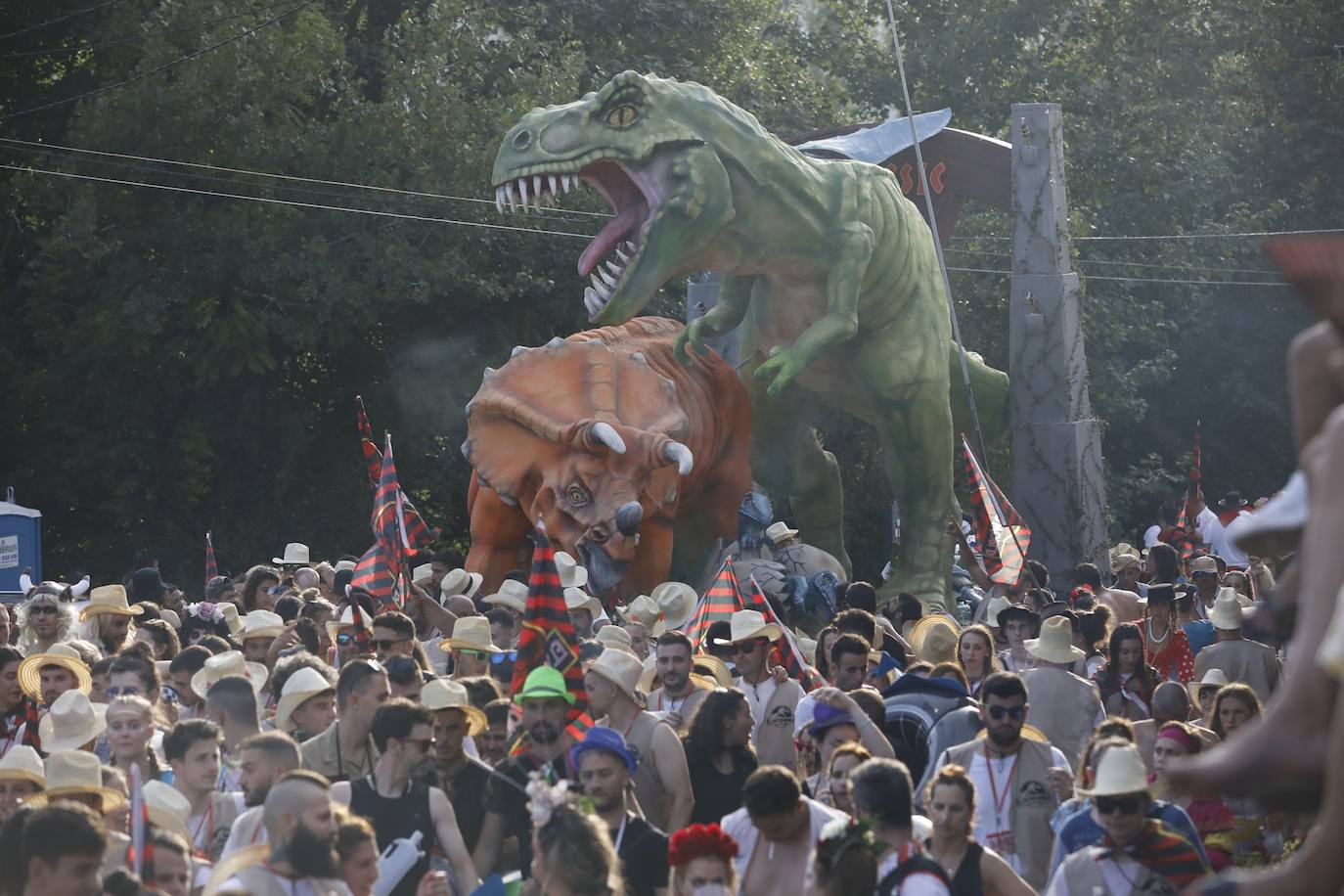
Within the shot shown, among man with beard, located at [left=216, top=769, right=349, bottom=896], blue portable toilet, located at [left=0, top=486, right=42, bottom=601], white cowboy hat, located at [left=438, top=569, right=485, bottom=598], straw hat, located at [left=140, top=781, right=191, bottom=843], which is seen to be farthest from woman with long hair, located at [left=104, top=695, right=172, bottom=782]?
blue portable toilet, located at [left=0, top=486, right=42, bottom=601]

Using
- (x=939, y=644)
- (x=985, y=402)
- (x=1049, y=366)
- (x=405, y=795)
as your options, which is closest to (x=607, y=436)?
(x=985, y=402)

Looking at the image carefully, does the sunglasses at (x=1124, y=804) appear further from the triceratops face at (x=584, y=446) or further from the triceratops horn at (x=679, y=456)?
the triceratops horn at (x=679, y=456)

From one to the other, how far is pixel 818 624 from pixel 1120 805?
802cm

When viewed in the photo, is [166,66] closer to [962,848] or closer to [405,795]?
[405,795]

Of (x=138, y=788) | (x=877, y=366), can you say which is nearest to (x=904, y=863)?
(x=138, y=788)

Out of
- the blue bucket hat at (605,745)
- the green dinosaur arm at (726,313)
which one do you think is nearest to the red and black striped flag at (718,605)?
the blue bucket hat at (605,745)

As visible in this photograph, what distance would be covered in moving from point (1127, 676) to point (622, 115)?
24.2ft

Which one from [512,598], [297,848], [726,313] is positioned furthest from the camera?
[726,313]

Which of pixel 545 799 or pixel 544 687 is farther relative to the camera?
pixel 544 687

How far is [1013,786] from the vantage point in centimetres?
669

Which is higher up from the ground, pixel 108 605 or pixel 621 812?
pixel 621 812

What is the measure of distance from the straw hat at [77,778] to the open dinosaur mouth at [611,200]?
374 inches

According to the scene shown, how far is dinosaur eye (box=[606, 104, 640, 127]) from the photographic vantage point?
15227 millimetres

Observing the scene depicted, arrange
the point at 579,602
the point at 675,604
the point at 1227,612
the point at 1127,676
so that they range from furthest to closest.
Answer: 1. the point at 675,604
2. the point at 579,602
3. the point at 1227,612
4. the point at 1127,676
